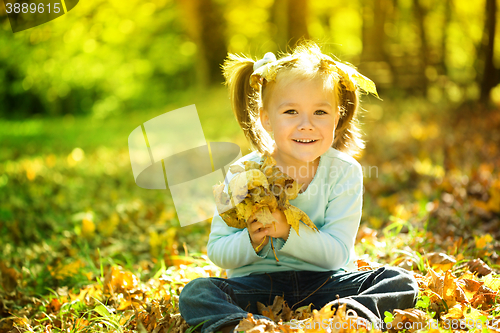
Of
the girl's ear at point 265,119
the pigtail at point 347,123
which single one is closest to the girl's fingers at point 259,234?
the girl's ear at point 265,119

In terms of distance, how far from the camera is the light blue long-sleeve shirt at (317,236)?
6.29 feet

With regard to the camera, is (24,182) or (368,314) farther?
(24,182)

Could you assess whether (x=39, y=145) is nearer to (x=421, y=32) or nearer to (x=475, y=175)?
(x=475, y=175)

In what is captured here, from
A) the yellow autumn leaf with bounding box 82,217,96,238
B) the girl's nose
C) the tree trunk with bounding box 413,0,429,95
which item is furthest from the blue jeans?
the tree trunk with bounding box 413,0,429,95

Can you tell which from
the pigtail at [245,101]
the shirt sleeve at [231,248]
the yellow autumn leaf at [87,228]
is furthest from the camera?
the yellow autumn leaf at [87,228]

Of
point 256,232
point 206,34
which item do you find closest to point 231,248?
point 256,232

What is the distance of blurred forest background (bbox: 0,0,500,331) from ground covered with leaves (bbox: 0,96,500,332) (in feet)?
0.07

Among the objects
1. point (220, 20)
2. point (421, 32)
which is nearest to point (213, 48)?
point (220, 20)

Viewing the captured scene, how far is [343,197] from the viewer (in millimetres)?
2084

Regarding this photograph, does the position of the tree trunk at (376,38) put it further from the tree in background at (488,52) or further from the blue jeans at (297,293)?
the blue jeans at (297,293)

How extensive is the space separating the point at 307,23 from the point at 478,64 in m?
3.94

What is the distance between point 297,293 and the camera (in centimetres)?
204

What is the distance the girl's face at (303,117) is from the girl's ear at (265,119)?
0.35ft

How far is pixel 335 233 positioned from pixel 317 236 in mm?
138
